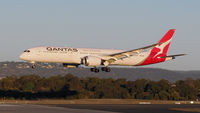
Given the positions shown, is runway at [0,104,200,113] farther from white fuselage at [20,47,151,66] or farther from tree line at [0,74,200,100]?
tree line at [0,74,200,100]

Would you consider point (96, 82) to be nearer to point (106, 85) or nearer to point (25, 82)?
point (106, 85)

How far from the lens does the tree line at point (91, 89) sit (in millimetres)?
122188

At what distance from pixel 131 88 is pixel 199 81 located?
33.5 meters

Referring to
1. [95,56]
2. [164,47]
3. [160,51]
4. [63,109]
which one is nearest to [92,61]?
[95,56]

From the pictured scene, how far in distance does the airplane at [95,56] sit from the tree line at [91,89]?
4350cm

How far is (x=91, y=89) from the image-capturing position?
137875mm

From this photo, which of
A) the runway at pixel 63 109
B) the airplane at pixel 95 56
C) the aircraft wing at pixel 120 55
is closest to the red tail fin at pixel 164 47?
the airplane at pixel 95 56

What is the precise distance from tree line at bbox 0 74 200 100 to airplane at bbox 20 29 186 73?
143 ft

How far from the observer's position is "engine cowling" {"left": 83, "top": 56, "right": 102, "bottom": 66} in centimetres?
7006

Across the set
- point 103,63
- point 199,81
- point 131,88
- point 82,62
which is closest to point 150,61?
point 103,63

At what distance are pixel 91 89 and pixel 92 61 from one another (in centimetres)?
6816

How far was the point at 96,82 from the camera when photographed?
141875 millimetres

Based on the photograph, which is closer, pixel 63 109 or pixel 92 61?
pixel 63 109

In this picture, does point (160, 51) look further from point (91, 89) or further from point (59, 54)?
point (91, 89)
